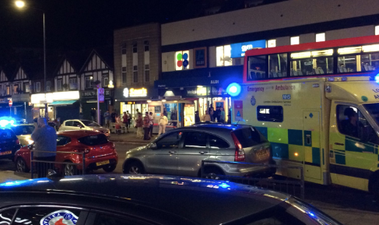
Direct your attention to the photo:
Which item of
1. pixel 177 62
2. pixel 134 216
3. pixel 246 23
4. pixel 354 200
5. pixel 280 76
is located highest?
pixel 246 23

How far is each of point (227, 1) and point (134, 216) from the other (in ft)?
93.5

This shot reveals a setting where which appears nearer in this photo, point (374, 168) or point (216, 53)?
point (374, 168)

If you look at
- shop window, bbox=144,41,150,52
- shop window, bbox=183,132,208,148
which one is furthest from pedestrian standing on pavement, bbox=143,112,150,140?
shop window, bbox=183,132,208,148

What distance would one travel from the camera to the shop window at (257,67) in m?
12.8

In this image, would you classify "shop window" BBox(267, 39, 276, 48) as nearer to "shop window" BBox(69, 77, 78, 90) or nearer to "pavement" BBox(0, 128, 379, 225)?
"pavement" BBox(0, 128, 379, 225)

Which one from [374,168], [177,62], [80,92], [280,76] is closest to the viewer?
[374,168]

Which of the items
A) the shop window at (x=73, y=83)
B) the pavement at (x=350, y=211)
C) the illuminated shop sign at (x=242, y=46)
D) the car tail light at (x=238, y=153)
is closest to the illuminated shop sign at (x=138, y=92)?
the illuminated shop sign at (x=242, y=46)

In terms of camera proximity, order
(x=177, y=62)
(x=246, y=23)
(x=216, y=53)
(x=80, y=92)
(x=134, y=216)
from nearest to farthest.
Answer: (x=134, y=216), (x=246, y=23), (x=216, y=53), (x=177, y=62), (x=80, y=92)

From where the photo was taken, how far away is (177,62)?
3030cm

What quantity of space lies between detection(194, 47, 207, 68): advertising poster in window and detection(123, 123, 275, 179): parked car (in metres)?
19.1

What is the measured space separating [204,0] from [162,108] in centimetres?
1037

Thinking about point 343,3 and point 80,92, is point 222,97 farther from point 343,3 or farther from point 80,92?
point 80,92

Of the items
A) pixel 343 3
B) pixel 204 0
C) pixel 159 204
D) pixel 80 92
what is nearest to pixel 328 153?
pixel 159 204

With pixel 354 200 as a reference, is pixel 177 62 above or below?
above
